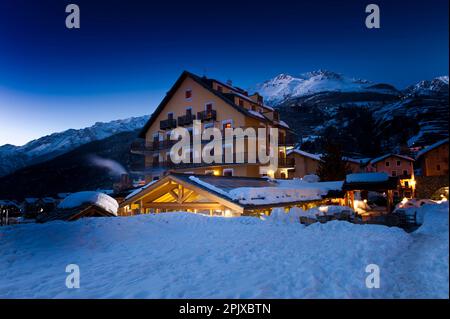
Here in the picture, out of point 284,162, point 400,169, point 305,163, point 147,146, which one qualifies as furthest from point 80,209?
point 400,169

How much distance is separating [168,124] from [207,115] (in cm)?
659

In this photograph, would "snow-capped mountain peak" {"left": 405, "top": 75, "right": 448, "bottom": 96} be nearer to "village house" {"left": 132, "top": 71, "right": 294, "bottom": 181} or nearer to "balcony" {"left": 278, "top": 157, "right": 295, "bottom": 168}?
"balcony" {"left": 278, "top": 157, "right": 295, "bottom": 168}

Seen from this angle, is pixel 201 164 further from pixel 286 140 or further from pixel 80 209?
pixel 80 209

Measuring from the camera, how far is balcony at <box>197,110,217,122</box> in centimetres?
3134

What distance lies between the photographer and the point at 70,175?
102 meters

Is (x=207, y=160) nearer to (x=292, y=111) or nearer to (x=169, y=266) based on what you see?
(x=169, y=266)

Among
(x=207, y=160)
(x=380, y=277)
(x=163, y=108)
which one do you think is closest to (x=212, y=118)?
(x=207, y=160)

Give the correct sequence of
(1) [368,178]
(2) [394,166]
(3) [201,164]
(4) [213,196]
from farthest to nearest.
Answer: (2) [394,166] → (3) [201,164] → (1) [368,178] → (4) [213,196]

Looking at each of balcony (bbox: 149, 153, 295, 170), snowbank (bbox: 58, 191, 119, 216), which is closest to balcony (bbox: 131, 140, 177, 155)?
balcony (bbox: 149, 153, 295, 170)

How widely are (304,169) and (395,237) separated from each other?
121ft

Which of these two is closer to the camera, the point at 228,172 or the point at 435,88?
the point at 228,172

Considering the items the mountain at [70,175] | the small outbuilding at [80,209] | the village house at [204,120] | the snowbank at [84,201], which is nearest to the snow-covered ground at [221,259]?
the small outbuilding at [80,209]

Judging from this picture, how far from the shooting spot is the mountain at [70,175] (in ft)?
309

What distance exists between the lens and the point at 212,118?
103ft
